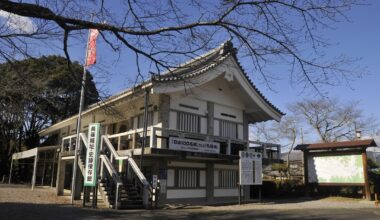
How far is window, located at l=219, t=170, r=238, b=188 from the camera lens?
72.9 feet

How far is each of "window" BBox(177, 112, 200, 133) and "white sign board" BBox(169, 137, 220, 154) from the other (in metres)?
2.05

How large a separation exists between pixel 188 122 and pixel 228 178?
15.9 ft

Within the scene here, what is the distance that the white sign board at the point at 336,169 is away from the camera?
75.3 feet

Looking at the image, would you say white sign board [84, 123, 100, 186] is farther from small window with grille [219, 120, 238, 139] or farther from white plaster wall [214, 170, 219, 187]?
small window with grille [219, 120, 238, 139]

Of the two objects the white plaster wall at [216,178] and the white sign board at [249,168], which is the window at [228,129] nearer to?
the white plaster wall at [216,178]

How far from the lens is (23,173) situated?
39844 millimetres

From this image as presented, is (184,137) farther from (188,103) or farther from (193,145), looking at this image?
(188,103)

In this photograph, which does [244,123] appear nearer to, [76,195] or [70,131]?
[76,195]

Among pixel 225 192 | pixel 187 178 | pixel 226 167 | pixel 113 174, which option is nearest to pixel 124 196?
pixel 113 174

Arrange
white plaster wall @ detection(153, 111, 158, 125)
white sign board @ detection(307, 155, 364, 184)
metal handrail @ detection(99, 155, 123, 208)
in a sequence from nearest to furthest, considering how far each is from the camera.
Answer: metal handrail @ detection(99, 155, 123, 208) → white plaster wall @ detection(153, 111, 158, 125) → white sign board @ detection(307, 155, 364, 184)

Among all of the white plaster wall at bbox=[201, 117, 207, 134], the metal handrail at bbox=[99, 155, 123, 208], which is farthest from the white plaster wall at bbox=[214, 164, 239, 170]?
the metal handrail at bbox=[99, 155, 123, 208]

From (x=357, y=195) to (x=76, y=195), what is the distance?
17.7 metres

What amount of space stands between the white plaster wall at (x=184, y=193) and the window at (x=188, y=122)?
3.22m

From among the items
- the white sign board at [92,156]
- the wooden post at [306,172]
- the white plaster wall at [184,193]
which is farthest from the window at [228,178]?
the white sign board at [92,156]
